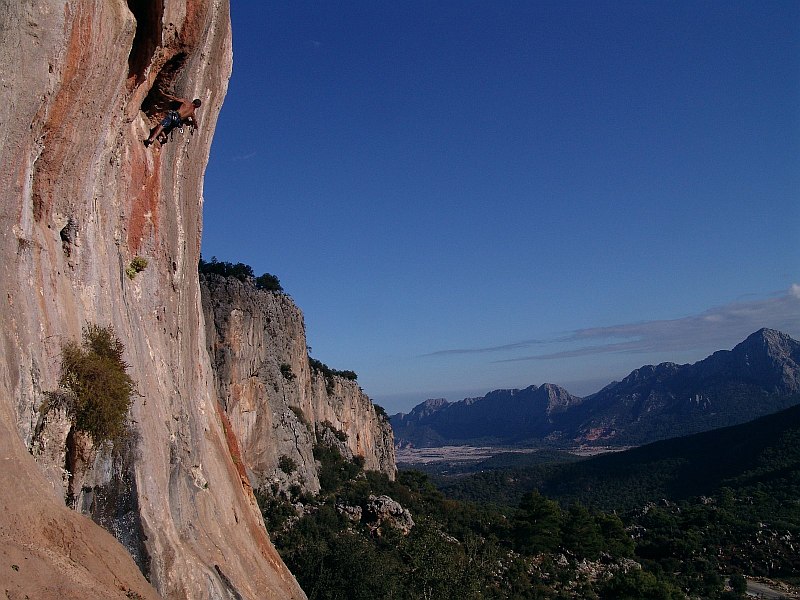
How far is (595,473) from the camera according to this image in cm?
11050

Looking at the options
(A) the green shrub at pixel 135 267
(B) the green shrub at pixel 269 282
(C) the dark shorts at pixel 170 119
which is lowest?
(A) the green shrub at pixel 135 267

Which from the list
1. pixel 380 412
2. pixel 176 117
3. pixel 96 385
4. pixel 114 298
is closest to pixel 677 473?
pixel 380 412

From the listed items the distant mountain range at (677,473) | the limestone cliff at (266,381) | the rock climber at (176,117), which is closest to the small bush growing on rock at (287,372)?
the limestone cliff at (266,381)

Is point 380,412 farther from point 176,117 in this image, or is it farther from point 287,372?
point 176,117

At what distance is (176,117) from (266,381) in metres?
39.9

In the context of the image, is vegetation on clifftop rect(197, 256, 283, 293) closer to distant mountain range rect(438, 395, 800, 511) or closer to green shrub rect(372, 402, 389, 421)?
green shrub rect(372, 402, 389, 421)

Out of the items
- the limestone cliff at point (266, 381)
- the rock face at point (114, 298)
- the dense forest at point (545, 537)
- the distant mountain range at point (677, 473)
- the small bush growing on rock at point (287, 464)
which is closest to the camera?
the rock face at point (114, 298)

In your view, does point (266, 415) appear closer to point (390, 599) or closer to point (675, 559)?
point (390, 599)

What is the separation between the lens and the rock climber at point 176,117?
1341cm

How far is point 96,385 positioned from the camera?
9.88 m

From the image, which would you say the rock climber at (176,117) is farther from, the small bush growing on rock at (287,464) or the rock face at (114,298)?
the small bush growing on rock at (287,464)

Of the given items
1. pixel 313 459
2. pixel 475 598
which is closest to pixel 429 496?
pixel 313 459

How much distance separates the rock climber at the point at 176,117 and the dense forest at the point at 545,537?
2120cm

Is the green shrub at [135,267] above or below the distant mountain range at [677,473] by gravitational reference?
above
